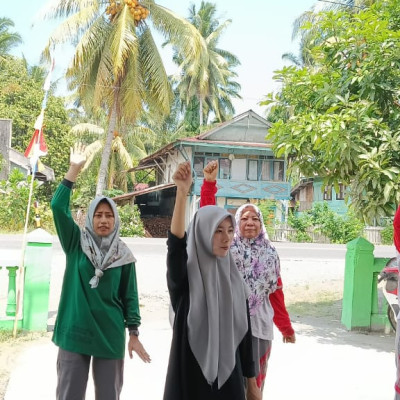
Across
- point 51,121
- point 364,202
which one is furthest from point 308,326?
point 51,121

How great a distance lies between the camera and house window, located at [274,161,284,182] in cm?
2884

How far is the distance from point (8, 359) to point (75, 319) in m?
2.96

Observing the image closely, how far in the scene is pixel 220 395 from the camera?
249cm

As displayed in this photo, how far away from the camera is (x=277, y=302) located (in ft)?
12.1

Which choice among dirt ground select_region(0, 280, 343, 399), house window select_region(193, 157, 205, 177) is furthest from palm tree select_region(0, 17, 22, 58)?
dirt ground select_region(0, 280, 343, 399)

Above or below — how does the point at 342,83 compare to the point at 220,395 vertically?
above

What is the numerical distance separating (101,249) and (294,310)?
684 cm

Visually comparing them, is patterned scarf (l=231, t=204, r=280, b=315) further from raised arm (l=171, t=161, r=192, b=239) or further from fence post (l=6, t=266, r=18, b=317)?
fence post (l=6, t=266, r=18, b=317)

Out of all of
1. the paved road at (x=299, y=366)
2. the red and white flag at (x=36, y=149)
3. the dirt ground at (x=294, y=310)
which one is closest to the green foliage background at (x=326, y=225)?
the dirt ground at (x=294, y=310)

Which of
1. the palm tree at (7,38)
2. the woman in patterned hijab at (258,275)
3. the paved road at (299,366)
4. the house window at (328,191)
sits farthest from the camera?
the palm tree at (7,38)

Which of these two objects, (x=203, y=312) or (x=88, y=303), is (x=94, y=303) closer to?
(x=88, y=303)

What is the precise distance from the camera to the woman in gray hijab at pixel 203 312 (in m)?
2.47

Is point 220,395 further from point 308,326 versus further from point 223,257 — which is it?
point 308,326

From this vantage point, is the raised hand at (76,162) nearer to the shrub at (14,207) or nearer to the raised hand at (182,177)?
the raised hand at (182,177)
